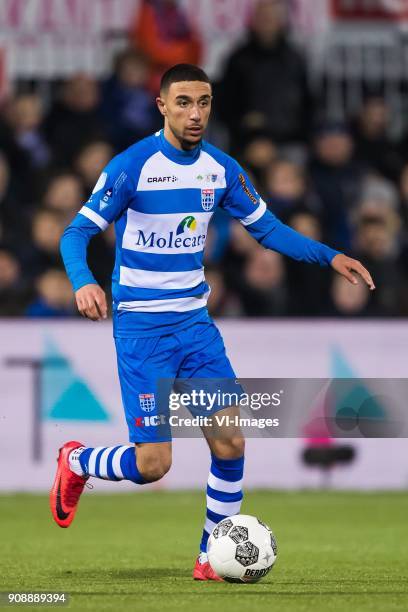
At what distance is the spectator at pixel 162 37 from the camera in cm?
1375

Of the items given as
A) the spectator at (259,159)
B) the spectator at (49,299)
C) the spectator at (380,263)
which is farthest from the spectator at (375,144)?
the spectator at (49,299)

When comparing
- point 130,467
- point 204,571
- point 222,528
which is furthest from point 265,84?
point 222,528

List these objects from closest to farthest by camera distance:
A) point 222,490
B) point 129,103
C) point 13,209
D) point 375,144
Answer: point 222,490, point 13,209, point 129,103, point 375,144

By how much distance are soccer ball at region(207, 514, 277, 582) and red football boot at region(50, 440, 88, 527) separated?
835mm

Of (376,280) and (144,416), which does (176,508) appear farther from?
(144,416)

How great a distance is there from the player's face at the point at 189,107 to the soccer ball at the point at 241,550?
1.79m

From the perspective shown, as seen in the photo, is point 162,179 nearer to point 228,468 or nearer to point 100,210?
point 100,210

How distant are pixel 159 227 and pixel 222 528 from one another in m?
1.41

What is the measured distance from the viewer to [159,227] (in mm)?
7219

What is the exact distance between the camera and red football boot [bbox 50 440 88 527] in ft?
25.0

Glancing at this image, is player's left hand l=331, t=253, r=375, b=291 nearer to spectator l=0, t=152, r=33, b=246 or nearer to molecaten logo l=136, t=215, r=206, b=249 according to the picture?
molecaten logo l=136, t=215, r=206, b=249

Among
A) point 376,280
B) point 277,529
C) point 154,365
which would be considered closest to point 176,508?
point 277,529

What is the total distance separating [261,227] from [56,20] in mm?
7180

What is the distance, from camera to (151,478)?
23.7 feet
